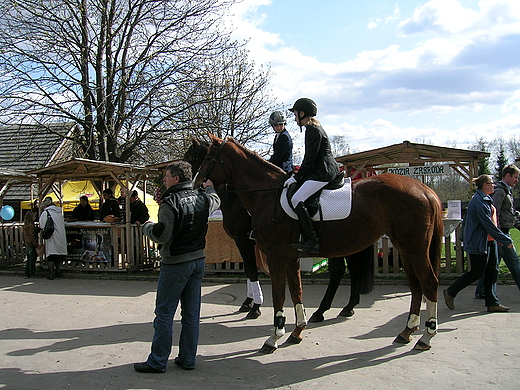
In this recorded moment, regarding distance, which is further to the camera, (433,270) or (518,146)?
(518,146)

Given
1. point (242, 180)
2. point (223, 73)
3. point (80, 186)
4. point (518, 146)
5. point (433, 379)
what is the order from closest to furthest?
point (433, 379) → point (242, 180) → point (223, 73) → point (80, 186) → point (518, 146)

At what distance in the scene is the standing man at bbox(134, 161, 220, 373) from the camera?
4.48m

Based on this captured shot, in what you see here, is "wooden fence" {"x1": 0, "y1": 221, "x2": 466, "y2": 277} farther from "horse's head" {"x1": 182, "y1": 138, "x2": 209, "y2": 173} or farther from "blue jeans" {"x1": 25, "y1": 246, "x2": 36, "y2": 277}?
"horse's head" {"x1": 182, "y1": 138, "x2": 209, "y2": 173}

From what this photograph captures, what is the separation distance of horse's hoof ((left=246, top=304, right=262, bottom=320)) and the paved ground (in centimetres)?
10

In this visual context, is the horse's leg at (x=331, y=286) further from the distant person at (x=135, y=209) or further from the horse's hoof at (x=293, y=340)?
the distant person at (x=135, y=209)

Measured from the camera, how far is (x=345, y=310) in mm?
6801

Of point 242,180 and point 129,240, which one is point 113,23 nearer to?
point 129,240

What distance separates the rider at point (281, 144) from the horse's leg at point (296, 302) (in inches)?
71.8

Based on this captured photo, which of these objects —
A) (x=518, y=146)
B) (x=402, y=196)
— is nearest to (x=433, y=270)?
(x=402, y=196)

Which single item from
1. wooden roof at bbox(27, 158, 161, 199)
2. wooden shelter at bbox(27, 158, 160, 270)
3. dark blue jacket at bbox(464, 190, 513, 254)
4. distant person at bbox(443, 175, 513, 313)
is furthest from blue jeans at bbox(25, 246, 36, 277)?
dark blue jacket at bbox(464, 190, 513, 254)

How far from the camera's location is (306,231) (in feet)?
17.2

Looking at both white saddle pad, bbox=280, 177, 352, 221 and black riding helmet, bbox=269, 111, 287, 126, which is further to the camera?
black riding helmet, bbox=269, 111, 287, 126

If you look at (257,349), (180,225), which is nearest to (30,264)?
(257,349)

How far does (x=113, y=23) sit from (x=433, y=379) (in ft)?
50.0
